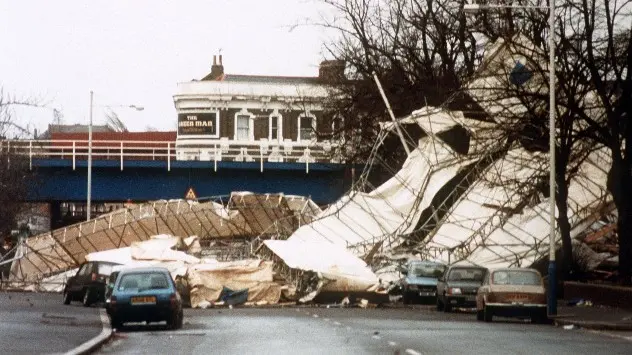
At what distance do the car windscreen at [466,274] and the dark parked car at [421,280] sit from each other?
521 centimetres

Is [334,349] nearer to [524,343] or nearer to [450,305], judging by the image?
[524,343]

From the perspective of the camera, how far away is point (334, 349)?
25.8 metres

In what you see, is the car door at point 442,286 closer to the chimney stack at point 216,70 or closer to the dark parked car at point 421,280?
the dark parked car at point 421,280

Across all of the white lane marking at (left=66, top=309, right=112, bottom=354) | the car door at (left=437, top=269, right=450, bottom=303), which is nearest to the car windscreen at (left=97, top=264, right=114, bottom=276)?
the car door at (left=437, top=269, right=450, bottom=303)

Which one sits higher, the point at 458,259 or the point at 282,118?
the point at 282,118

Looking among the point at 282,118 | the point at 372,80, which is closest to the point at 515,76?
the point at 372,80

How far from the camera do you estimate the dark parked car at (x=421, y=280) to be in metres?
51.4

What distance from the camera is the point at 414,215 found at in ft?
206

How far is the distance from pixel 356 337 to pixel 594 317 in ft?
35.1

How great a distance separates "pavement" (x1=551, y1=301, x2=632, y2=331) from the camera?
117 ft

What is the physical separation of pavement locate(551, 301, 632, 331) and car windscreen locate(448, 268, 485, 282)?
2.48 meters

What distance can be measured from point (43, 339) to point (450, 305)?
63.7 feet

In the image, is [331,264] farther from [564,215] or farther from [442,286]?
[564,215]

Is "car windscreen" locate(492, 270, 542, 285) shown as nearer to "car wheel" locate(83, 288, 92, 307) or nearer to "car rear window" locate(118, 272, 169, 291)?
"car rear window" locate(118, 272, 169, 291)
